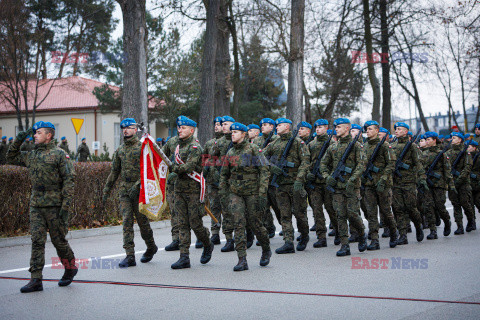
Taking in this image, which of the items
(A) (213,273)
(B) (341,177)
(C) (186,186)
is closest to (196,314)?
(A) (213,273)

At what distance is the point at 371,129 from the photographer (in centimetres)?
1003

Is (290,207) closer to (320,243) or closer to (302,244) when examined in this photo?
(302,244)

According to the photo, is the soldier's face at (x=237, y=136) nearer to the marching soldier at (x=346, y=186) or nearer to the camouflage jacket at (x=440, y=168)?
the marching soldier at (x=346, y=186)

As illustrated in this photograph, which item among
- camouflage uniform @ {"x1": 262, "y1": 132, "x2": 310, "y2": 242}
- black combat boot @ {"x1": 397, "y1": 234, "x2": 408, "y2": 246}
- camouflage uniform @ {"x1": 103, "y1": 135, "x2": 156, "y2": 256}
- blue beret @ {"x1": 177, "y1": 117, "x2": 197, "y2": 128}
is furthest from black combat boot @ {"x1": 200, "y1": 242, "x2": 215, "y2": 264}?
black combat boot @ {"x1": 397, "y1": 234, "x2": 408, "y2": 246}

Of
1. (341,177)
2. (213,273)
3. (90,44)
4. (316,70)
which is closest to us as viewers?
(213,273)

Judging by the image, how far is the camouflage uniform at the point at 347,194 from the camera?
9.04 meters

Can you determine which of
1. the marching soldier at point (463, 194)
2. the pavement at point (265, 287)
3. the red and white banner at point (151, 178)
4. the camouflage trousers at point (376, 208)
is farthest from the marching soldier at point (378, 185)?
the red and white banner at point (151, 178)

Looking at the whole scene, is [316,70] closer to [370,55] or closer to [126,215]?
[370,55]

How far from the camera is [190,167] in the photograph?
784 cm

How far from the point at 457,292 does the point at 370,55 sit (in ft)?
57.1

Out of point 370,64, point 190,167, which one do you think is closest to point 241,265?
point 190,167

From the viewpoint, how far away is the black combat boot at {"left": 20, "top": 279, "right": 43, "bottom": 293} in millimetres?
6629

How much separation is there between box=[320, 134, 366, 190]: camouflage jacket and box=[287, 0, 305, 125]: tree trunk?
8918 millimetres

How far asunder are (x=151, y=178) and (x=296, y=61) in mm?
11521
